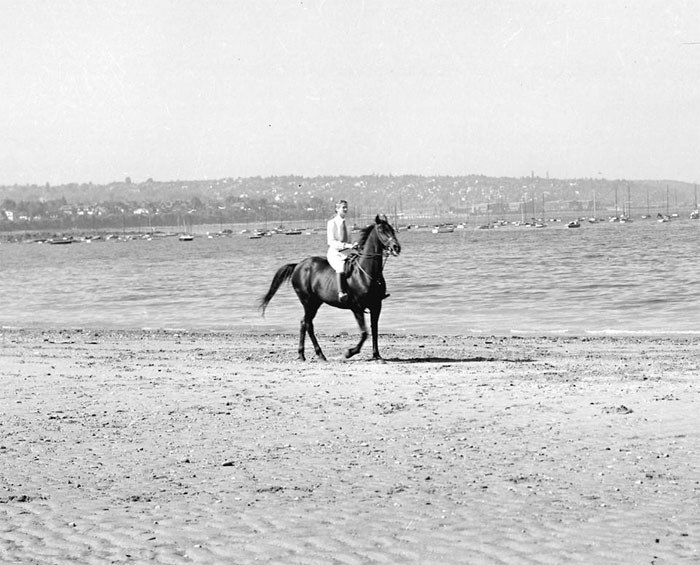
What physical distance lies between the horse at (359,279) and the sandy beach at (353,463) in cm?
126

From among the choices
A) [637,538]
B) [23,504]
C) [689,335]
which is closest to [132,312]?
[689,335]

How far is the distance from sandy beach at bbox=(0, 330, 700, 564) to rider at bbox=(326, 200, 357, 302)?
157cm

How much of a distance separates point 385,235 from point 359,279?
88cm

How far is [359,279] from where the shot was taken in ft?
58.2

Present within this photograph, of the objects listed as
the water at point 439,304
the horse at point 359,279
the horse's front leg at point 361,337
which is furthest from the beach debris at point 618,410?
the water at point 439,304

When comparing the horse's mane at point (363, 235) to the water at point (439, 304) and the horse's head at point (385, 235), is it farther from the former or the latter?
the water at point (439, 304)

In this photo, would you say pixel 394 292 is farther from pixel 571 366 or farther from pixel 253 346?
pixel 571 366

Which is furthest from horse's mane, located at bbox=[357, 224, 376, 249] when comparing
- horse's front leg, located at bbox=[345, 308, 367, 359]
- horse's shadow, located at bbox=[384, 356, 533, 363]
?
horse's shadow, located at bbox=[384, 356, 533, 363]

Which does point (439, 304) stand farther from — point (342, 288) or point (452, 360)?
point (342, 288)

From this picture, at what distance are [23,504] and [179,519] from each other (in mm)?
1361

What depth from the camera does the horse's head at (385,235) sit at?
56.6 ft

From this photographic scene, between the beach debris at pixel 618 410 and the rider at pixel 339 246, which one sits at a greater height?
the rider at pixel 339 246

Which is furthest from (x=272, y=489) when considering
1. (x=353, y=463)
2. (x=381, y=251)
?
(x=381, y=251)

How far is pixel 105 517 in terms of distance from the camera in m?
8.12
